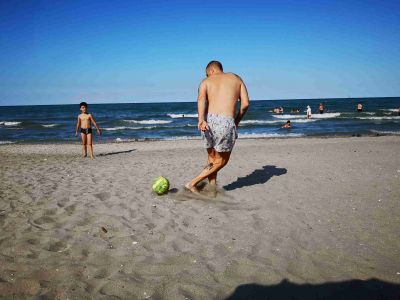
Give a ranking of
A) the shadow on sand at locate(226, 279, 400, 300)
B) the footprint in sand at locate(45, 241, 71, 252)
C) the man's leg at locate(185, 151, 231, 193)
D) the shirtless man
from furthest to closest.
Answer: the man's leg at locate(185, 151, 231, 193)
the shirtless man
the footprint in sand at locate(45, 241, 71, 252)
the shadow on sand at locate(226, 279, 400, 300)

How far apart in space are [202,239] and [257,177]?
3.59 metres

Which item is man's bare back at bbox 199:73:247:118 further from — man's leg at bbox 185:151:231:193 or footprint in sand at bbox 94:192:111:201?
footprint in sand at bbox 94:192:111:201

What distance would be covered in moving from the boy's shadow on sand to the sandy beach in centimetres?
9

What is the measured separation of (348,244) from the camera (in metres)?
3.30

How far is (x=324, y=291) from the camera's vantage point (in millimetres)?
2469

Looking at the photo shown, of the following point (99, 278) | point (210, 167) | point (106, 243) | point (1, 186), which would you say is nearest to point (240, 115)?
point (210, 167)

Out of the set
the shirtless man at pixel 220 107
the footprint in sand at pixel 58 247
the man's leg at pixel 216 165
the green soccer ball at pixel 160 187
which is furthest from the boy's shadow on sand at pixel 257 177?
the footprint in sand at pixel 58 247

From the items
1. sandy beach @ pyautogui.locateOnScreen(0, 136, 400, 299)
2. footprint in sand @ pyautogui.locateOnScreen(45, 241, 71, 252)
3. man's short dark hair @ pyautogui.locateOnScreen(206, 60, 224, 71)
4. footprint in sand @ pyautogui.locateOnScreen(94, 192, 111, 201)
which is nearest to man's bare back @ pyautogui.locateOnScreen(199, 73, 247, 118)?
man's short dark hair @ pyautogui.locateOnScreen(206, 60, 224, 71)

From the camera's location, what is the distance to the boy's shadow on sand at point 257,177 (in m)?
5.99

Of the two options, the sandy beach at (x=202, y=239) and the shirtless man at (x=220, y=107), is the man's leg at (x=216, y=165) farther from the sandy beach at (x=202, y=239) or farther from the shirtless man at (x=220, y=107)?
the sandy beach at (x=202, y=239)

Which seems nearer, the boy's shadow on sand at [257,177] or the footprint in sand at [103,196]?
the footprint in sand at [103,196]

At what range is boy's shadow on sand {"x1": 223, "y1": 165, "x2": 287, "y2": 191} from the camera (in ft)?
19.6

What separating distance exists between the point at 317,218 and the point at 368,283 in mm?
1555

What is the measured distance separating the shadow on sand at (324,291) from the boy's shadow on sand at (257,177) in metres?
3.13
